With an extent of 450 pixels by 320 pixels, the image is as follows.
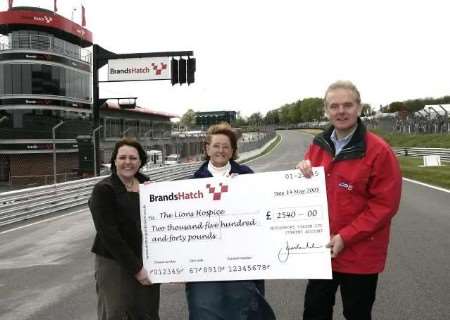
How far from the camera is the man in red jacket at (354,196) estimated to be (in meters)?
3.17

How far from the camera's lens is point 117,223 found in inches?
139

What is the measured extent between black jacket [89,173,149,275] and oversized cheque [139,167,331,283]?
3.0 inches

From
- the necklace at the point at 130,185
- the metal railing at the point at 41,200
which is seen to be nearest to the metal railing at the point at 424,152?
the metal railing at the point at 41,200

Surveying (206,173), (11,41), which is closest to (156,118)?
(11,41)

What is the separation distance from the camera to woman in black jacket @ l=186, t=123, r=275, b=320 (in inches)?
141

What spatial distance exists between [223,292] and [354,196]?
111cm

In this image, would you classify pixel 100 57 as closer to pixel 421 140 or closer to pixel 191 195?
pixel 191 195

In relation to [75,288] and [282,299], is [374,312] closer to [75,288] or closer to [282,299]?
[282,299]

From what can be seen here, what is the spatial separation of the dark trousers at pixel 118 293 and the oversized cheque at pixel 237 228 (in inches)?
6.1

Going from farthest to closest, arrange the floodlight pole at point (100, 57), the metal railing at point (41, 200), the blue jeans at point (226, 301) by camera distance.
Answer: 1. the floodlight pole at point (100, 57)
2. the metal railing at point (41, 200)
3. the blue jeans at point (226, 301)

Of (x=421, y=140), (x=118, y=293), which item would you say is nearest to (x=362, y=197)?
(x=118, y=293)

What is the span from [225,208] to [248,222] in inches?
7.2

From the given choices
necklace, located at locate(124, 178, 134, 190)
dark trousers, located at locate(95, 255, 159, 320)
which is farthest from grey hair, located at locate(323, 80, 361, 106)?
dark trousers, located at locate(95, 255, 159, 320)
